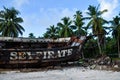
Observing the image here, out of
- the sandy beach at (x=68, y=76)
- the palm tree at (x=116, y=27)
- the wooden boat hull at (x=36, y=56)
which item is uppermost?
the palm tree at (x=116, y=27)

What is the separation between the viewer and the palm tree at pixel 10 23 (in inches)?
1575

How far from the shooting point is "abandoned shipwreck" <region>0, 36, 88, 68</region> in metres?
16.9

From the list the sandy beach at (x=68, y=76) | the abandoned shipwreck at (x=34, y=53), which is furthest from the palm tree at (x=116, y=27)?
the sandy beach at (x=68, y=76)

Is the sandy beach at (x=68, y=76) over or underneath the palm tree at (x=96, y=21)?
underneath

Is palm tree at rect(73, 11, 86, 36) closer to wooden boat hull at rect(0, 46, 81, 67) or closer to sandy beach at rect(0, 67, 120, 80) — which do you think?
wooden boat hull at rect(0, 46, 81, 67)

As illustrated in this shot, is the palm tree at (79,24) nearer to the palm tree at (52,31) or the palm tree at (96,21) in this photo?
the palm tree at (96,21)

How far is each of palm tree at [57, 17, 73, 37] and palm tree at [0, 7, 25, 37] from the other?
8.24m

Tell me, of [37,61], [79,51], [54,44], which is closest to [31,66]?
[37,61]

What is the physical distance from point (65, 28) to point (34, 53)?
98.7ft

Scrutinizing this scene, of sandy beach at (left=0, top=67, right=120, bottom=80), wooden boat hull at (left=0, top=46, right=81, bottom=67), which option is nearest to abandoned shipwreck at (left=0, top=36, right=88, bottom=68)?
wooden boat hull at (left=0, top=46, right=81, bottom=67)

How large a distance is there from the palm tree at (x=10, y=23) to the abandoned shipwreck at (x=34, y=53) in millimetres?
17914

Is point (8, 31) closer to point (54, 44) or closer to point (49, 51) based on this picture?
point (54, 44)

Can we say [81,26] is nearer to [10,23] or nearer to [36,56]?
[10,23]

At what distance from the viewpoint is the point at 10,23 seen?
40.4m
